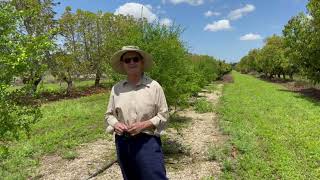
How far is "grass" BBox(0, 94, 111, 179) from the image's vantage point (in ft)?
30.3

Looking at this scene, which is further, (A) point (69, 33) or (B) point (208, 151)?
(A) point (69, 33)

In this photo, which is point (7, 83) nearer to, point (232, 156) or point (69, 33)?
point (232, 156)

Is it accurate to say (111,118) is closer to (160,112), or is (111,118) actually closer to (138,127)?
(138,127)

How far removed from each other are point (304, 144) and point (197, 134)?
332 cm

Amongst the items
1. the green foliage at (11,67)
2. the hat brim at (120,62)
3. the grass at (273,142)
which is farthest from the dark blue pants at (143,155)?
the grass at (273,142)

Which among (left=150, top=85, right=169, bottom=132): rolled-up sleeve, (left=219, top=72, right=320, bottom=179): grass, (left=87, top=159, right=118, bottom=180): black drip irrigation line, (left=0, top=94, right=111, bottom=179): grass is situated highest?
(left=150, top=85, right=169, bottom=132): rolled-up sleeve

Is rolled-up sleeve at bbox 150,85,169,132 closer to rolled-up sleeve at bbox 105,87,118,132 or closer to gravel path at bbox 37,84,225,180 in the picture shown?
rolled-up sleeve at bbox 105,87,118,132

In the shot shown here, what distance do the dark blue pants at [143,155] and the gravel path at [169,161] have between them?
3870mm

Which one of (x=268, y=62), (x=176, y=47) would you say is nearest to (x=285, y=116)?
(x=176, y=47)

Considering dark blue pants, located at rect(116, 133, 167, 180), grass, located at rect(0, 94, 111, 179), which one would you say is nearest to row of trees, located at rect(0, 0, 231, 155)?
grass, located at rect(0, 94, 111, 179)

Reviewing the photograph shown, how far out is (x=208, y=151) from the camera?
10.2 meters

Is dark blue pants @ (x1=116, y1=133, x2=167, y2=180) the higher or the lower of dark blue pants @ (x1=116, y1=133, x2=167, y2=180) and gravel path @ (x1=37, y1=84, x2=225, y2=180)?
the higher

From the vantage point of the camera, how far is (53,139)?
12.3 meters

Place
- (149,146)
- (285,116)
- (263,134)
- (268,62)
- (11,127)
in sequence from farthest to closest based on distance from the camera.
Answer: (268,62) < (285,116) < (263,134) < (11,127) < (149,146)
